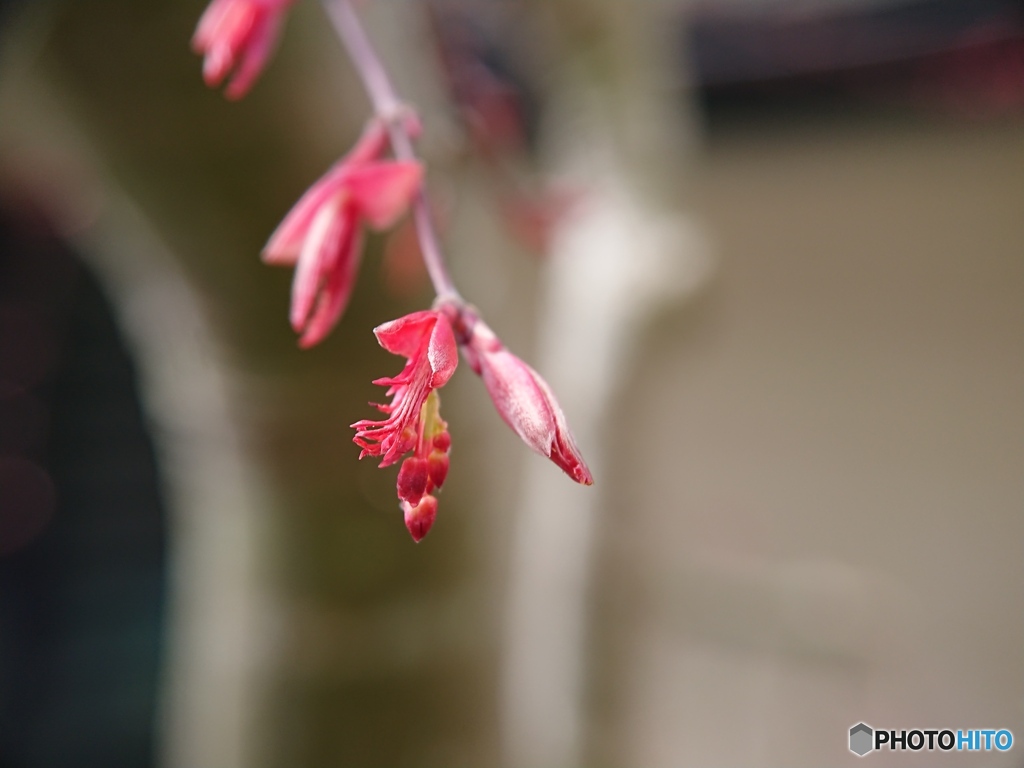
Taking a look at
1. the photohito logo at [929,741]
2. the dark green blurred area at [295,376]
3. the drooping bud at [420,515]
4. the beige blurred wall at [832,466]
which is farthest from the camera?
the beige blurred wall at [832,466]

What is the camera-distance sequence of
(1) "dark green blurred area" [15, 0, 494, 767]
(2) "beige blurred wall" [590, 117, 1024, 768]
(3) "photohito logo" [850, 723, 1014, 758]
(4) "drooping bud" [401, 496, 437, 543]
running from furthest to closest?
(2) "beige blurred wall" [590, 117, 1024, 768], (3) "photohito logo" [850, 723, 1014, 758], (1) "dark green blurred area" [15, 0, 494, 767], (4) "drooping bud" [401, 496, 437, 543]

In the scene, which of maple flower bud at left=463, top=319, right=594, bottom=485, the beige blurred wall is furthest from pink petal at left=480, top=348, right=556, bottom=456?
the beige blurred wall

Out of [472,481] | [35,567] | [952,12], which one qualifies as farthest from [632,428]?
[35,567]

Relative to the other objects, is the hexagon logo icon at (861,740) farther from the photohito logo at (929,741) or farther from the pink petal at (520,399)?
the pink petal at (520,399)

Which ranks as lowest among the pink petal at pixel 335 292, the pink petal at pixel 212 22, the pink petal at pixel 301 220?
the pink petal at pixel 335 292

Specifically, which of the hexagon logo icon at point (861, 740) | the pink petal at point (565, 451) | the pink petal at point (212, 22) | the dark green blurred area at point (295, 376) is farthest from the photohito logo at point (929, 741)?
the pink petal at point (212, 22)

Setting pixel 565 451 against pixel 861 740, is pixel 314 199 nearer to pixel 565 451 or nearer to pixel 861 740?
pixel 565 451

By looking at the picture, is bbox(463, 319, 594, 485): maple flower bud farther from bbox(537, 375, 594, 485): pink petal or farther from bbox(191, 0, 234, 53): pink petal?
bbox(191, 0, 234, 53): pink petal

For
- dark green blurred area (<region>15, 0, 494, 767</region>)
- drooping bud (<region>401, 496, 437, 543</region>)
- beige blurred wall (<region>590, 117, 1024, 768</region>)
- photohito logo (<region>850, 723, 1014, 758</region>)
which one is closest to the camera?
drooping bud (<region>401, 496, 437, 543</region>)
